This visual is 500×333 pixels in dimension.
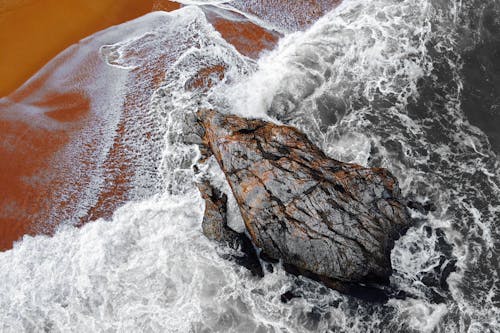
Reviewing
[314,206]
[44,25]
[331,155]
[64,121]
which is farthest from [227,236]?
[44,25]

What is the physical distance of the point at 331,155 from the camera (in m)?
13.8

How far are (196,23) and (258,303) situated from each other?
10.5 metres

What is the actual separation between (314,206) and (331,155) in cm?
257

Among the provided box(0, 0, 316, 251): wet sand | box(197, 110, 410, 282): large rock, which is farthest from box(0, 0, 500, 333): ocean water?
box(197, 110, 410, 282): large rock

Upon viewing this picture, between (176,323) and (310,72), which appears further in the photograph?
(310,72)

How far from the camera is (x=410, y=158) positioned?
1366 centimetres

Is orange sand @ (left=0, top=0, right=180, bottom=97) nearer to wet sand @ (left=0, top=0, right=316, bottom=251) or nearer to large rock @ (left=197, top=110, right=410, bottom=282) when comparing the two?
wet sand @ (left=0, top=0, right=316, bottom=251)

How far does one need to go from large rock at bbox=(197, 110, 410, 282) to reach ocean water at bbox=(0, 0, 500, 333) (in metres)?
0.79

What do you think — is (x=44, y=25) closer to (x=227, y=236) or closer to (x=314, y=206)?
(x=227, y=236)

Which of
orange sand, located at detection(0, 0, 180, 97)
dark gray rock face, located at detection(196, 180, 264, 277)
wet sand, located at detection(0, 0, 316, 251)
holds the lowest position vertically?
dark gray rock face, located at detection(196, 180, 264, 277)

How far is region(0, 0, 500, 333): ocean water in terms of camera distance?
1179 centimetres

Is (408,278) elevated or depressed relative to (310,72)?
depressed

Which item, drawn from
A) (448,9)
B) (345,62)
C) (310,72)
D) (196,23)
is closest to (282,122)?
(310,72)

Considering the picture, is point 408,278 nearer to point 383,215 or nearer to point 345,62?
point 383,215
